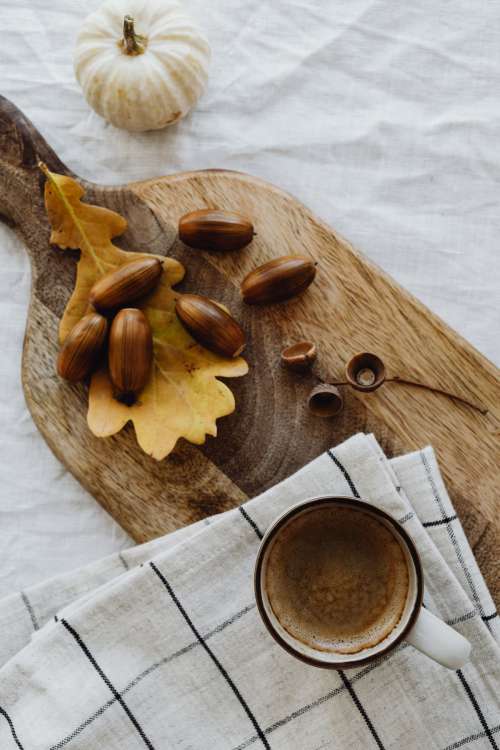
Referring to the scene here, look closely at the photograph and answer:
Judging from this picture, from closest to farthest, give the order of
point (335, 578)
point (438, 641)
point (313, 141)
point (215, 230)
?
point (438, 641), point (335, 578), point (215, 230), point (313, 141)

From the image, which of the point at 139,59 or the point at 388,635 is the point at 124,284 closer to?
the point at 139,59

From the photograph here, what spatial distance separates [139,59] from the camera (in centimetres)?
137

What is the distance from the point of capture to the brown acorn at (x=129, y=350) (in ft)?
4.28

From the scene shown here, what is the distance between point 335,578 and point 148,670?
298mm

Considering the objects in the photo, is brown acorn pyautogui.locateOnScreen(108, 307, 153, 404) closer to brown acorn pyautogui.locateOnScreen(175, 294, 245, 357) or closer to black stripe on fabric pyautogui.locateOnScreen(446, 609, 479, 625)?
brown acorn pyautogui.locateOnScreen(175, 294, 245, 357)

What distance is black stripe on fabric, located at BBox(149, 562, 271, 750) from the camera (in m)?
1.27

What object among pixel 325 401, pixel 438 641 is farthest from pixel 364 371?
pixel 438 641

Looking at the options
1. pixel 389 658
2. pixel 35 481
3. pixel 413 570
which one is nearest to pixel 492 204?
pixel 413 570

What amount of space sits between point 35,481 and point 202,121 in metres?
0.65

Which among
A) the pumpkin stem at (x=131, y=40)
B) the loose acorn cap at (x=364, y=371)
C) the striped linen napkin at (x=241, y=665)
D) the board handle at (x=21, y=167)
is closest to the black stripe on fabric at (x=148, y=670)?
the striped linen napkin at (x=241, y=665)

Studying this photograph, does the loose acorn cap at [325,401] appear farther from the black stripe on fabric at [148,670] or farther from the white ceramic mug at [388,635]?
the black stripe on fabric at [148,670]

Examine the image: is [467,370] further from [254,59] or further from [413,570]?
[254,59]

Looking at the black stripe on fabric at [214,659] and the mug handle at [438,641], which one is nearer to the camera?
the mug handle at [438,641]

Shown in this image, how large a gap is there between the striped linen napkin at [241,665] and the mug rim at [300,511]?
7cm
